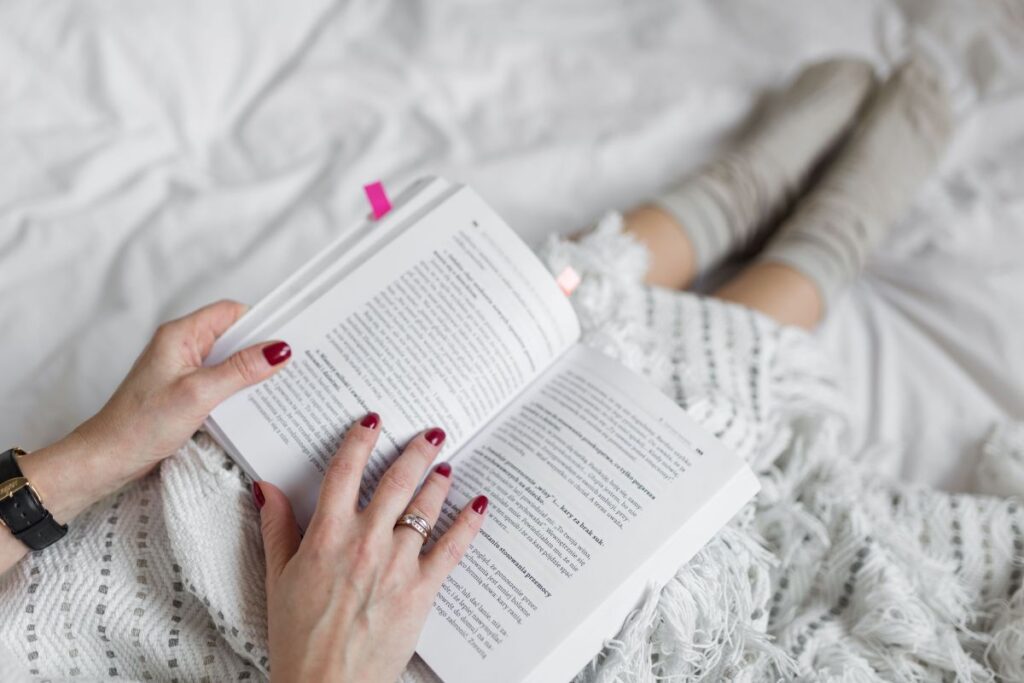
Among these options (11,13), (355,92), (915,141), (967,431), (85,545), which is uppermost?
(11,13)

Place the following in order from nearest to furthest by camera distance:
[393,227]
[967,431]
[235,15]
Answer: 1. [393,227]
2. [967,431]
3. [235,15]

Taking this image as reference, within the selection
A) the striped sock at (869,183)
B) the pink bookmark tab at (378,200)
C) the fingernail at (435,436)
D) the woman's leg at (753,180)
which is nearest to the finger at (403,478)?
the fingernail at (435,436)

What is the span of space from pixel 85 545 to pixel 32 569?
0.13 feet

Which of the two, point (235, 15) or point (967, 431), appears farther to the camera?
point (235, 15)

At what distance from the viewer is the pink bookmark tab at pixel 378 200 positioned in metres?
0.75

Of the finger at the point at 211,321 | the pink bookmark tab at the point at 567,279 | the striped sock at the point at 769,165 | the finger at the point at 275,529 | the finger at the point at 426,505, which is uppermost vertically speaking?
the finger at the point at 211,321

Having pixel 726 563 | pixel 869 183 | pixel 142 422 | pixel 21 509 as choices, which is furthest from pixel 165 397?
pixel 869 183

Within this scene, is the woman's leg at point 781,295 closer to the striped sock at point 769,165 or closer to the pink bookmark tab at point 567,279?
the striped sock at point 769,165

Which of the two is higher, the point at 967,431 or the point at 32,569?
the point at 32,569

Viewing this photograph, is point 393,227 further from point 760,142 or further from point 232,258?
point 760,142

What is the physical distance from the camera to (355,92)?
44.9 inches

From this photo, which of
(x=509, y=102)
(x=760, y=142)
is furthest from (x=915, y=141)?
(x=509, y=102)

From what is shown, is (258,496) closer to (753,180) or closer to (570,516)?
(570,516)

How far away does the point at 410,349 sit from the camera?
704 millimetres
